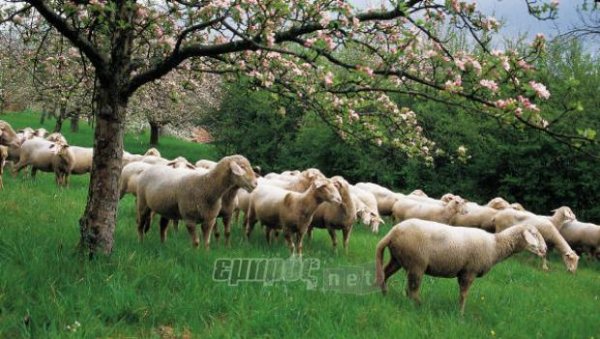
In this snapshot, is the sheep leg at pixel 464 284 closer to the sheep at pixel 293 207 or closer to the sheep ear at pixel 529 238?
the sheep ear at pixel 529 238

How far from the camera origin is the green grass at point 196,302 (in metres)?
4.68

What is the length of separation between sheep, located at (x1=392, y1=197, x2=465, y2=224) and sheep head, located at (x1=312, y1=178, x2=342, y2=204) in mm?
4668

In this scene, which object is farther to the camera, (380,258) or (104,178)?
(380,258)

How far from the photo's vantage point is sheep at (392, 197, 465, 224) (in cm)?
1264

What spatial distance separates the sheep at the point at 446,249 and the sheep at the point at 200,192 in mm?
2190

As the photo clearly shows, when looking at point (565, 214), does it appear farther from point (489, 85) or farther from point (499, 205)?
point (489, 85)

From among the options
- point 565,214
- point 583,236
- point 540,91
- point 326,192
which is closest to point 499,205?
point 565,214

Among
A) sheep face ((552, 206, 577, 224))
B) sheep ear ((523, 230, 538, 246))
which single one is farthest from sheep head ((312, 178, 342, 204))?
sheep face ((552, 206, 577, 224))

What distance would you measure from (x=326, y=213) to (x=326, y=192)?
1602 millimetres

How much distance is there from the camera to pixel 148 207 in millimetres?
8477

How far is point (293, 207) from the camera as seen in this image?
912 cm

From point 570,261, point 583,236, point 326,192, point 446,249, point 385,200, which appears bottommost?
point 570,261

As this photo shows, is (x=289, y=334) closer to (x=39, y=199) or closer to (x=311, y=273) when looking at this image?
(x=311, y=273)

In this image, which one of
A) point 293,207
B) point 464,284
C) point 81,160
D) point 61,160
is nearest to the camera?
point 464,284
